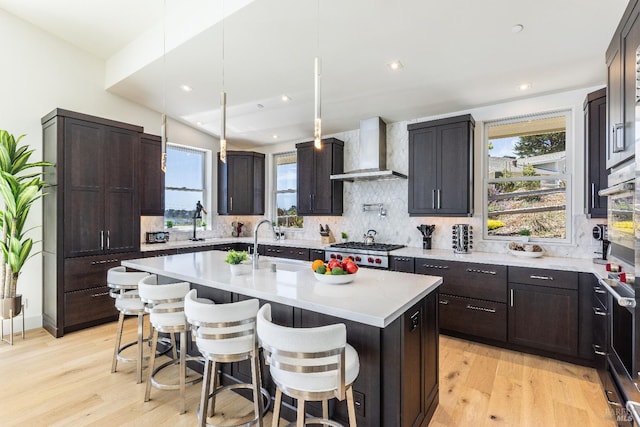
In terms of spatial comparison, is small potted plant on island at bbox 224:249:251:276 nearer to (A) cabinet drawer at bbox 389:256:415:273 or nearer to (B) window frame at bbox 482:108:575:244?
(A) cabinet drawer at bbox 389:256:415:273

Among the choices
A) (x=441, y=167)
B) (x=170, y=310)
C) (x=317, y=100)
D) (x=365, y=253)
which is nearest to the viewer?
(x=317, y=100)

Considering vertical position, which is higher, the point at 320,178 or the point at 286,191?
the point at 320,178

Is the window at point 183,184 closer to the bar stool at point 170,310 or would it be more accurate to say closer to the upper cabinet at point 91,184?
the upper cabinet at point 91,184

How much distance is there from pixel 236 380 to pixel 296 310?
0.97 m

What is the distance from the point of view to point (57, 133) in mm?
3594

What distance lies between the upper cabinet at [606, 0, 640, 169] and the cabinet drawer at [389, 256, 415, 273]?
208 centimetres

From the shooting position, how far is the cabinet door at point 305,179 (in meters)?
5.18

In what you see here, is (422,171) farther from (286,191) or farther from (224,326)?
(224,326)

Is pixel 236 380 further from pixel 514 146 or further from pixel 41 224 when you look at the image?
pixel 514 146

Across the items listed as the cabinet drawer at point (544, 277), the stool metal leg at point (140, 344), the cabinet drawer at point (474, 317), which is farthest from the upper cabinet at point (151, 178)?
the cabinet drawer at point (544, 277)

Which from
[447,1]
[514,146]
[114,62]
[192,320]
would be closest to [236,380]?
[192,320]

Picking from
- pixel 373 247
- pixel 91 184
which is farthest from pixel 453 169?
pixel 91 184

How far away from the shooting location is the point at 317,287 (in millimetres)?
2068

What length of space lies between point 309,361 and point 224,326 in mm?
605
